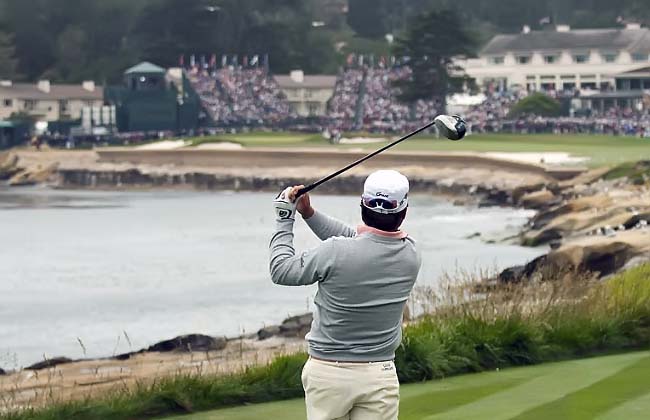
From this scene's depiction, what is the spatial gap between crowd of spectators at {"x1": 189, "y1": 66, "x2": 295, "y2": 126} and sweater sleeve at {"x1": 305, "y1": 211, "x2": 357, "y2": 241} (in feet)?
350

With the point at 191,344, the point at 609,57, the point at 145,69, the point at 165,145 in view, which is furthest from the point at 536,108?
the point at 191,344

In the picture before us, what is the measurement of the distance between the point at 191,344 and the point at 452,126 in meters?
13.9

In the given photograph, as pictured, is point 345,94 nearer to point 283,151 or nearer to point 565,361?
point 283,151

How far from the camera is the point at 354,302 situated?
7.04m

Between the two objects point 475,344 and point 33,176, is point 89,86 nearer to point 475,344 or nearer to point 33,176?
point 33,176

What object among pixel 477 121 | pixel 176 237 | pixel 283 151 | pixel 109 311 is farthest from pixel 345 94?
pixel 109 311

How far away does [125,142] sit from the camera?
104 metres

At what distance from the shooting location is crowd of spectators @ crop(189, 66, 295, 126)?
11500cm

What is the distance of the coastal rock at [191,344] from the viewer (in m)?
20.4

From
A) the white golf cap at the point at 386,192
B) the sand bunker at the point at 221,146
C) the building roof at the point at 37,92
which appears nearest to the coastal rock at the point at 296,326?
the white golf cap at the point at 386,192

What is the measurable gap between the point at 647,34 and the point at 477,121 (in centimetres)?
2376

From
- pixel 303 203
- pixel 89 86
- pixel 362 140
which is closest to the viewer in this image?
pixel 303 203

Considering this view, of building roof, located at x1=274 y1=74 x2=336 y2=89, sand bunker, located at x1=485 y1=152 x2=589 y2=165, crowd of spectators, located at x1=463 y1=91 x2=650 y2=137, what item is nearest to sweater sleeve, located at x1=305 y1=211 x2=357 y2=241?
sand bunker, located at x1=485 y1=152 x2=589 y2=165

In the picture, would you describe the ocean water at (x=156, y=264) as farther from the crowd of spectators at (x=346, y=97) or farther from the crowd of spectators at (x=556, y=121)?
the crowd of spectators at (x=346, y=97)
